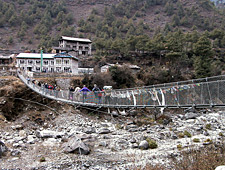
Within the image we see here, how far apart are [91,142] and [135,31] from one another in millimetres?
60362

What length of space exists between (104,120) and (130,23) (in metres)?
63.0

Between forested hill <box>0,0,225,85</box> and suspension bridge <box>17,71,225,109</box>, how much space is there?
55.9 ft

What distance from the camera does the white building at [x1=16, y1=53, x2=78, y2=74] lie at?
31.9 m

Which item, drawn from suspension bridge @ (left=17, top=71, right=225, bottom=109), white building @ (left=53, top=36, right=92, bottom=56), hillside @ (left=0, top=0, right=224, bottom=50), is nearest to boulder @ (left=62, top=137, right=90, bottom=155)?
suspension bridge @ (left=17, top=71, right=225, bottom=109)

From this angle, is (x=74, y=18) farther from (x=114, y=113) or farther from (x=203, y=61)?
(x=114, y=113)

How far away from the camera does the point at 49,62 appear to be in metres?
32.8

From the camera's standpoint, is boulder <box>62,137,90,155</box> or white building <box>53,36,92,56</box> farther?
white building <box>53,36,92,56</box>

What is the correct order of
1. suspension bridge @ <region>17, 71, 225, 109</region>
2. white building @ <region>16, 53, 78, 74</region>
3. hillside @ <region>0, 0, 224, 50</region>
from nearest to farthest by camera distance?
suspension bridge @ <region>17, 71, 225, 109</region>, white building @ <region>16, 53, 78, 74</region>, hillside @ <region>0, 0, 224, 50</region>

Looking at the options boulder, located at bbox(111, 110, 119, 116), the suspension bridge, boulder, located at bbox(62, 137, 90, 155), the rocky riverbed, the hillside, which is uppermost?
the hillside

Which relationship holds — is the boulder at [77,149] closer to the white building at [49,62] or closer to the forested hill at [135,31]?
the forested hill at [135,31]

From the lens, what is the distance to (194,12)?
8238cm

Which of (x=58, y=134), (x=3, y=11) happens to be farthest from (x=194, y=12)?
(x=58, y=134)

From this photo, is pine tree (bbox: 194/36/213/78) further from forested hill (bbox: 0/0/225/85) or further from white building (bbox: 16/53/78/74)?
white building (bbox: 16/53/78/74)

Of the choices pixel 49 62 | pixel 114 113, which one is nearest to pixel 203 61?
pixel 114 113
